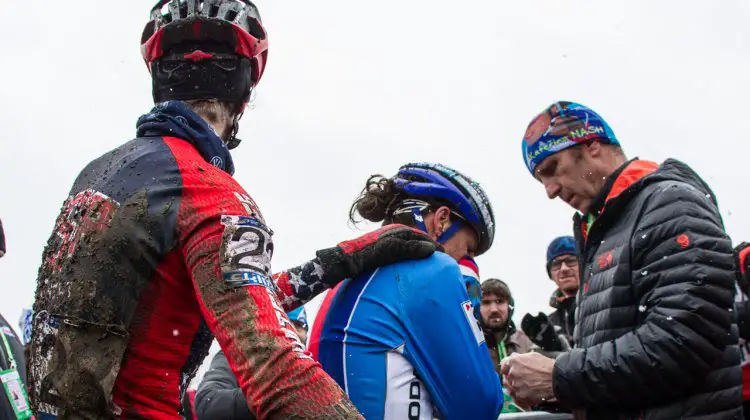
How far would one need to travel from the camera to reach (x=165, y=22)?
258cm

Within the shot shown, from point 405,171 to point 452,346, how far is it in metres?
1.15

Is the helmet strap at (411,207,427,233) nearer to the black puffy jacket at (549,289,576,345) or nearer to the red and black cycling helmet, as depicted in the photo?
the red and black cycling helmet

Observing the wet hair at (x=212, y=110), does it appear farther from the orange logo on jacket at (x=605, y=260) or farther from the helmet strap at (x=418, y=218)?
the orange logo on jacket at (x=605, y=260)

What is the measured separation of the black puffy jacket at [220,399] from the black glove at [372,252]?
1328 millimetres

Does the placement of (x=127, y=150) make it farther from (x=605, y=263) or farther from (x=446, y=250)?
(x=605, y=263)

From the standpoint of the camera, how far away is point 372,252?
10.2ft

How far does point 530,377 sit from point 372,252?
1117mm

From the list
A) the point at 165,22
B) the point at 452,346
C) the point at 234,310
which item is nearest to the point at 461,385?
the point at 452,346

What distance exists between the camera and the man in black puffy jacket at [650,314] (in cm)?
320

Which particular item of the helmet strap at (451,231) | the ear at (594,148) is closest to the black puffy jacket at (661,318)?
the ear at (594,148)

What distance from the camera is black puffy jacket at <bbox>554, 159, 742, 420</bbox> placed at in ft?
10.5

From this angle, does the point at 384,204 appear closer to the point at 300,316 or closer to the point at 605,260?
the point at 605,260

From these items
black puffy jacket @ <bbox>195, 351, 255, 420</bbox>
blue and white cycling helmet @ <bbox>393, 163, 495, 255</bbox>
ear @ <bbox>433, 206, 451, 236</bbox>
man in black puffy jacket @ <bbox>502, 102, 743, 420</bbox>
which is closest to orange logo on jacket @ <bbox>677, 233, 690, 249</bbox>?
man in black puffy jacket @ <bbox>502, 102, 743, 420</bbox>

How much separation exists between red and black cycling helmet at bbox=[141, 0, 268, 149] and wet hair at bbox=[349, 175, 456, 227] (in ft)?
4.15
